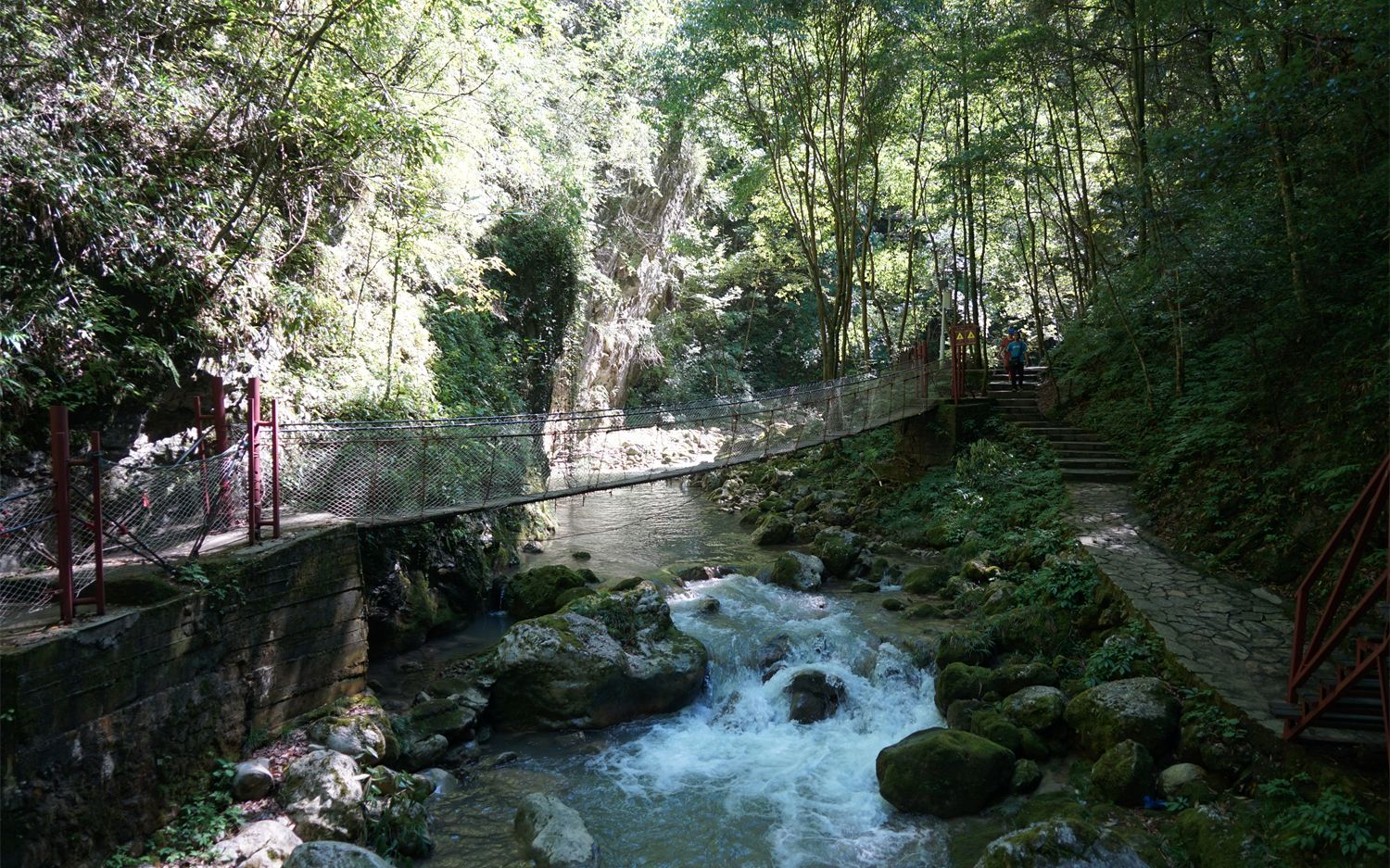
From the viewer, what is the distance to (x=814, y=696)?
555 cm

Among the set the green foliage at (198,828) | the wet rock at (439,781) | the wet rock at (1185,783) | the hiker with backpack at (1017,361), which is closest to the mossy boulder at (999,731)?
the wet rock at (1185,783)

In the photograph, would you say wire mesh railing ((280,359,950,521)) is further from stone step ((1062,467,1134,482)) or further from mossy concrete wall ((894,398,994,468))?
stone step ((1062,467,1134,482))

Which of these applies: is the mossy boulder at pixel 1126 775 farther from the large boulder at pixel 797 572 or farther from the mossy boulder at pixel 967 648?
the large boulder at pixel 797 572

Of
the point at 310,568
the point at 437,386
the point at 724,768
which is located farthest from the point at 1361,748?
the point at 437,386

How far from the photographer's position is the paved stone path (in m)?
3.93

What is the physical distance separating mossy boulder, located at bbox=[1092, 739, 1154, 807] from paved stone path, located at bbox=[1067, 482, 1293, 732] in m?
0.54

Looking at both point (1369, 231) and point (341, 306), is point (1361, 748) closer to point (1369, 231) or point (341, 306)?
point (1369, 231)

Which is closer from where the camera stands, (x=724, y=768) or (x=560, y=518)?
(x=724, y=768)

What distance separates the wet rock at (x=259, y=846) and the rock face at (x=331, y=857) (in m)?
0.12

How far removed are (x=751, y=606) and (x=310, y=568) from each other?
4146 mm

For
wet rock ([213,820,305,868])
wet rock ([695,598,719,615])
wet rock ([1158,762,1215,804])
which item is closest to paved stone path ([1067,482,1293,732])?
wet rock ([1158,762,1215,804])

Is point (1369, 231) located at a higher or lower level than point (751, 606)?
higher

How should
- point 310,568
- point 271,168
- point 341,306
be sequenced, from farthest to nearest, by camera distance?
point 341,306
point 271,168
point 310,568

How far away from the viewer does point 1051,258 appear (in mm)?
15023
